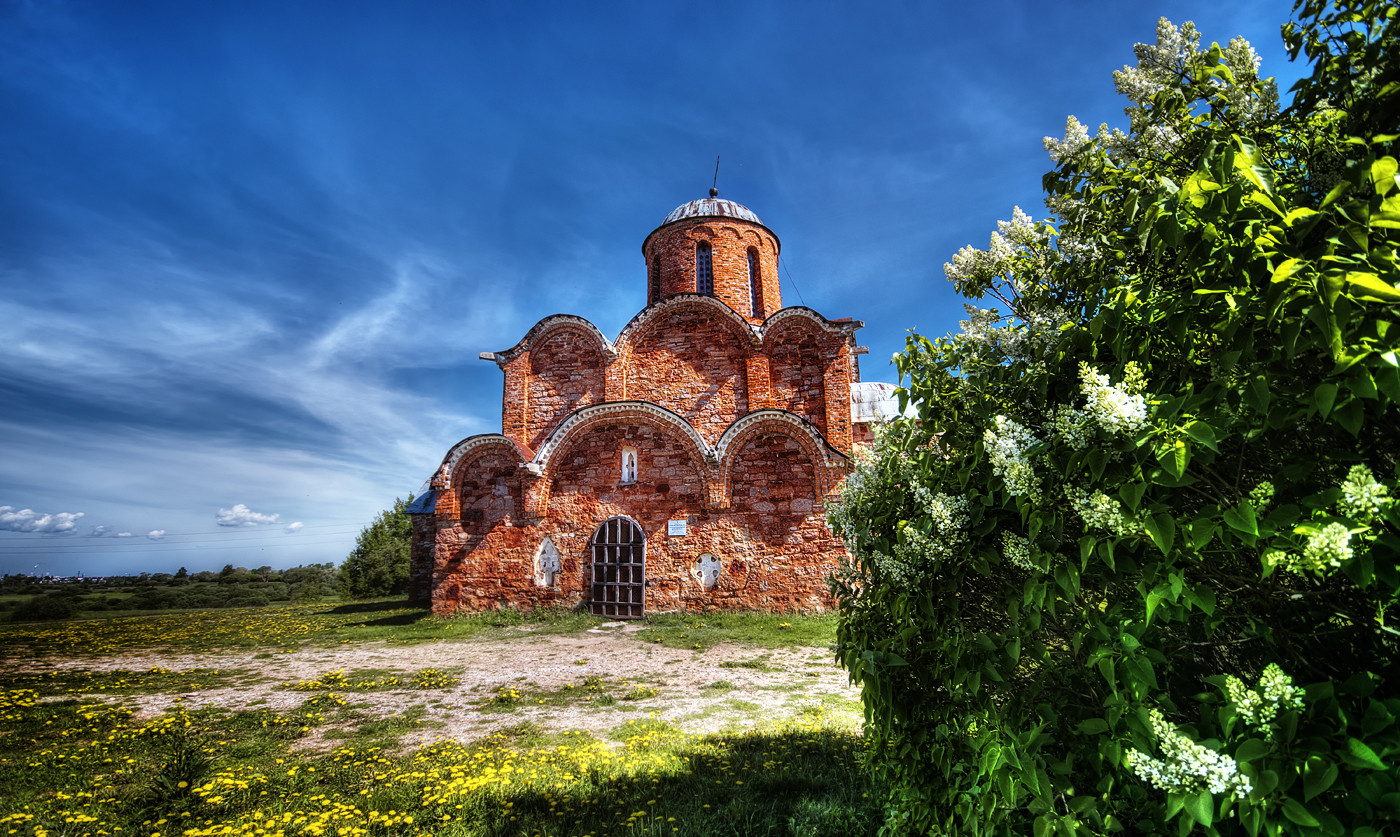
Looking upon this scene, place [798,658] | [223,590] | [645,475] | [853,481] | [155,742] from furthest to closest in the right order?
1. [223,590]
2. [645,475]
3. [798,658]
4. [155,742]
5. [853,481]

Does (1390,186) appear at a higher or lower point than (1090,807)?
higher

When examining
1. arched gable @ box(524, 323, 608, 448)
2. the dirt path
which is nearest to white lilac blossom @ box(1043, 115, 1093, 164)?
the dirt path

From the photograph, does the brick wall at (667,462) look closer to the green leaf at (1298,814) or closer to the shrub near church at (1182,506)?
the shrub near church at (1182,506)

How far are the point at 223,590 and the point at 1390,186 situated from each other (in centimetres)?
3506

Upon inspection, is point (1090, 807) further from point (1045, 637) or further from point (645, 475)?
point (645, 475)

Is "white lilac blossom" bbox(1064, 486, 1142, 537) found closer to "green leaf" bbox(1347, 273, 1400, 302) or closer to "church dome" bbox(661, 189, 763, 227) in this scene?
"green leaf" bbox(1347, 273, 1400, 302)

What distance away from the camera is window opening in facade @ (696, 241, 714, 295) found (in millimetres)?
17297

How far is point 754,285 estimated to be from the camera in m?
17.8

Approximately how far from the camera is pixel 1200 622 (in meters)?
1.81

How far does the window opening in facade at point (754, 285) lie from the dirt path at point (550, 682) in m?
10.7

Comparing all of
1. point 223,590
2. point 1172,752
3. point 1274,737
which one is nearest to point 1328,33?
→ point 1274,737

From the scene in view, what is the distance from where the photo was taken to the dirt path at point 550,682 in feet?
18.6

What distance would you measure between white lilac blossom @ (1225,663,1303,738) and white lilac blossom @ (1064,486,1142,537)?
0.36 m

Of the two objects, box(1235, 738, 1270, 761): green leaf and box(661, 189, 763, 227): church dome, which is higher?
box(661, 189, 763, 227): church dome
